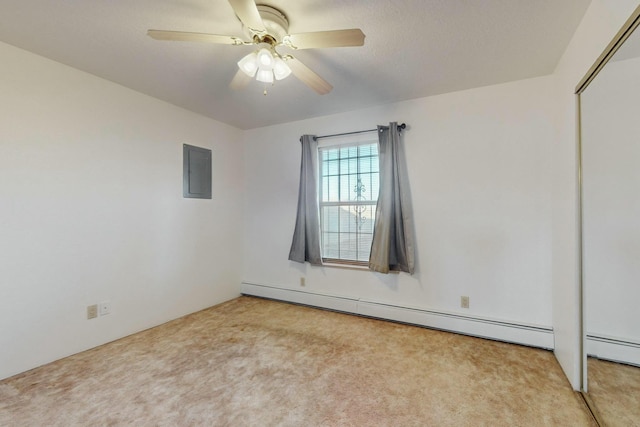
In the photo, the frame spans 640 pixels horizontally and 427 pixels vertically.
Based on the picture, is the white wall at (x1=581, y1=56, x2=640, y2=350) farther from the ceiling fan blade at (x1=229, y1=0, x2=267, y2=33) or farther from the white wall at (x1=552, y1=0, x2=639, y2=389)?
the ceiling fan blade at (x1=229, y1=0, x2=267, y2=33)

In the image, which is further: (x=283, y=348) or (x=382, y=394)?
(x=283, y=348)

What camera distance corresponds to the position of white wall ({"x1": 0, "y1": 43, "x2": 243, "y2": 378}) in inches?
81.0

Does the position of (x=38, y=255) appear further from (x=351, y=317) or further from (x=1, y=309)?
(x=351, y=317)

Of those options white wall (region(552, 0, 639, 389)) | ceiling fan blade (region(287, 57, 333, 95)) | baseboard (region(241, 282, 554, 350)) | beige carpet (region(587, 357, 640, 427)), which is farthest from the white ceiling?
baseboard (region(241, 282, 554, 350))

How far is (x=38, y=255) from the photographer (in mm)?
2160

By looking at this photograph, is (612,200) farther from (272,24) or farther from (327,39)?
(272,24)

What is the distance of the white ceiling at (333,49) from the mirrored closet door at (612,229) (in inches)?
20.4

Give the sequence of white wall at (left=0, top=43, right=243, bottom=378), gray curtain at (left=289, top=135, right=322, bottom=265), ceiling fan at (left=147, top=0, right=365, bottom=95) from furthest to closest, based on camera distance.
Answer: gray curtain at (left=289, top=135, right=322, bottom=265), white wall at (left=0, top=43, right=243, bottom=378), ceiling fan at (left=147, top=0, right=365, bottom=95)

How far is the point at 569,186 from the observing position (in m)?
1.95

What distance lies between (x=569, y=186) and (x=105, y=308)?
384 centimetres

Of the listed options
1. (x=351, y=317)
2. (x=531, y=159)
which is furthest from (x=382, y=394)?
(x=531, y=159)

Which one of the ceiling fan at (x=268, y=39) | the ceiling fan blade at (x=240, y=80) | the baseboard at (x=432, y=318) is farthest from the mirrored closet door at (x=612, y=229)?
the ceiling fan blade at (x=240, y=80)

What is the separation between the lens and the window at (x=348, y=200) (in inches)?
130

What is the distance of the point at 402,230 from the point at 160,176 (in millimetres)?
2619
